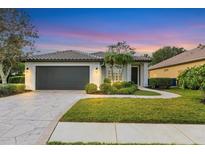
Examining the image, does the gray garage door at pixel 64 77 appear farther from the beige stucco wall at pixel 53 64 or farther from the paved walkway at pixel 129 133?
the paved walkway at pixel 129 133

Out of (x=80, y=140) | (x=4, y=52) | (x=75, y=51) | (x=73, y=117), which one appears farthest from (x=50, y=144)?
(x=75, y=51)

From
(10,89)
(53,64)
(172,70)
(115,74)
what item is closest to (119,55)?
(115,74)

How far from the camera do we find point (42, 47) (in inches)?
749

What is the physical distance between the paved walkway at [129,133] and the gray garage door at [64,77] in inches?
485

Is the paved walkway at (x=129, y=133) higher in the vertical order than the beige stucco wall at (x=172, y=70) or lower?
lower

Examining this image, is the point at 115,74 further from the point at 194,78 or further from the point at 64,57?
the point at 194,78

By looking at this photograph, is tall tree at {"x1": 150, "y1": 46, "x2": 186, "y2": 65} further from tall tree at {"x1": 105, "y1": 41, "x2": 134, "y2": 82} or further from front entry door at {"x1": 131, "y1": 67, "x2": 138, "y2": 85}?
tall tree at {"x1": 105, "y1": 41, "x2": 134, "y2": 82}

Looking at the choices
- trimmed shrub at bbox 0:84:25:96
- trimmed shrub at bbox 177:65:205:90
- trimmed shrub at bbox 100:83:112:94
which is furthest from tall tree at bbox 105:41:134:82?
trimmed shrub at bbox 177:65:205:90

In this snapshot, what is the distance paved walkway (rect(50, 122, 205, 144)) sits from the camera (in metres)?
5.09

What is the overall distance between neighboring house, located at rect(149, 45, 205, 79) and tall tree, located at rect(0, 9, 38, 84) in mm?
12944

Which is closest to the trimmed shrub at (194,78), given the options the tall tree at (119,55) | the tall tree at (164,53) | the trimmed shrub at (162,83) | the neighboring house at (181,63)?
the tall tree at (119,55)

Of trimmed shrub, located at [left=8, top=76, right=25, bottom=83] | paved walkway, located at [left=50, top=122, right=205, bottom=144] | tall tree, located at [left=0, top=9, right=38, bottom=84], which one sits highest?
tall tree, located at [left=0, top=9, right=38, bottom=84]

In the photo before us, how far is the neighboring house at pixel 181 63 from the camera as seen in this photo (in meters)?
20.1
